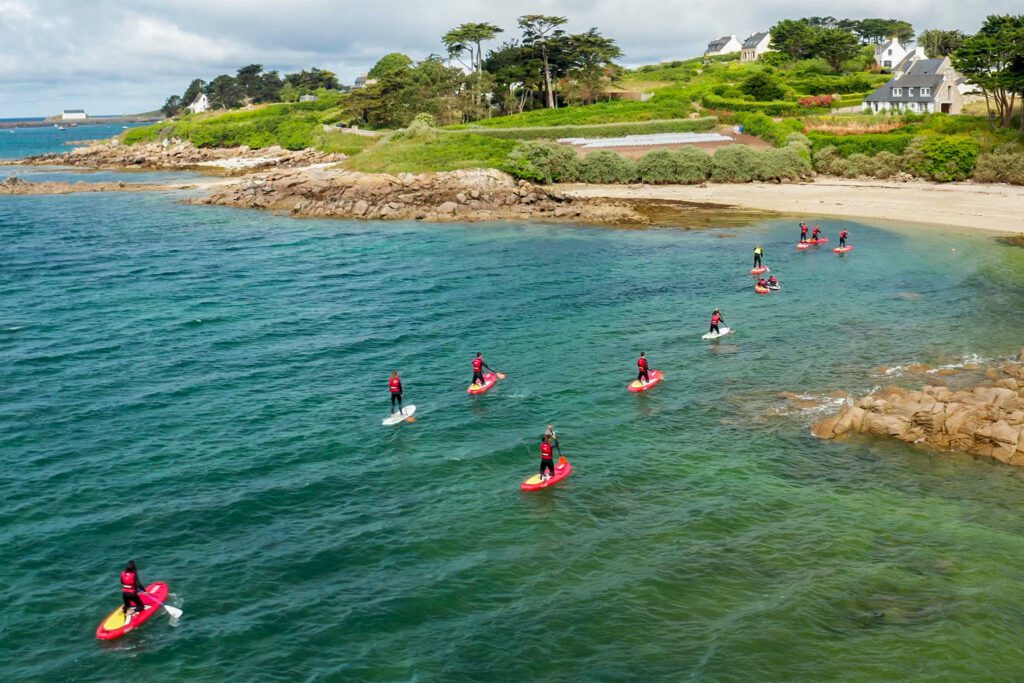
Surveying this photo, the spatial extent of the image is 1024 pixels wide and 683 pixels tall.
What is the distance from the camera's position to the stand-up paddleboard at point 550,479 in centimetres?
3067

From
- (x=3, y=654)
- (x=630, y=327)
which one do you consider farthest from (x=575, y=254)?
(x=3, y=654)

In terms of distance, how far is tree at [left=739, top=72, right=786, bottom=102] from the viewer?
132250mm

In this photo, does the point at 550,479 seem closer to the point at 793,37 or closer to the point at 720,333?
the point at 720,333

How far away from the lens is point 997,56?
8781 cm

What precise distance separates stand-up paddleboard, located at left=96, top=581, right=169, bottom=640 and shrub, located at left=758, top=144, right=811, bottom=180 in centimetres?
9380

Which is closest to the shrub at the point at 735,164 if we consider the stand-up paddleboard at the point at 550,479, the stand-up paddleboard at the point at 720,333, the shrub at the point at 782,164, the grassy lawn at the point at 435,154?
the shrub at the point at 782,164

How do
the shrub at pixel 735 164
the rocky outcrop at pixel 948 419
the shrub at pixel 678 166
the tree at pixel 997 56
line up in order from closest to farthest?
the rocky outcrop at pixel 948 419, the tree at pixel 997 56, the shrub at pixel 735 164, the shrub at pixel 678 166

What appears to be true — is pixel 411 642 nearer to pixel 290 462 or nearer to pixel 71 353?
pixel 290 462

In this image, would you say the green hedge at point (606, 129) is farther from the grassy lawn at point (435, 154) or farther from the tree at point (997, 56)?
the tree at point (997, 56)

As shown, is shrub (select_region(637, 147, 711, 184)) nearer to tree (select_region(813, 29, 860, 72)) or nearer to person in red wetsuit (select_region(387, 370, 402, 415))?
tree (select_region(813, 29, 860, 72))

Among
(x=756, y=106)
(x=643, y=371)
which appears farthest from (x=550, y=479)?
(x=756, y=106)

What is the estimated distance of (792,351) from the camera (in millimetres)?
44719

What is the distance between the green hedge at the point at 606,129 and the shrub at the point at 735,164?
18.0m

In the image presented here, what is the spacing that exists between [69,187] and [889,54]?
16098cm
